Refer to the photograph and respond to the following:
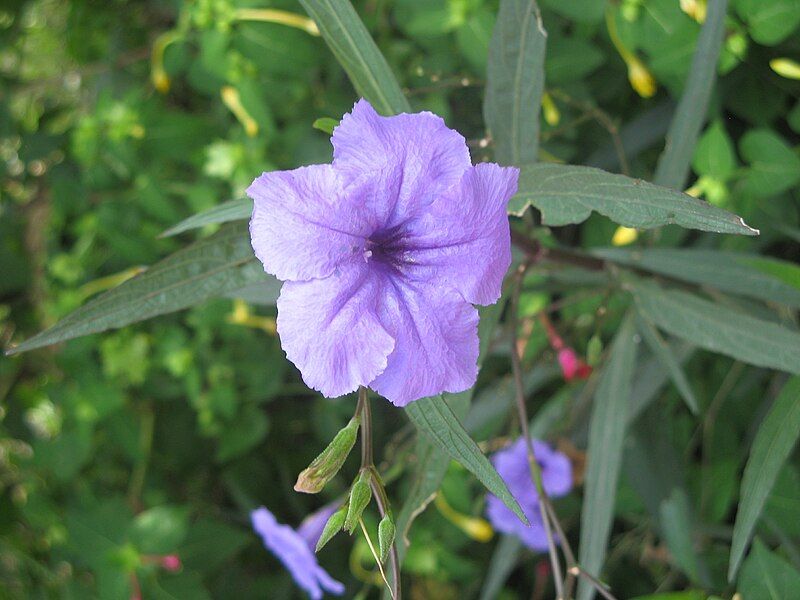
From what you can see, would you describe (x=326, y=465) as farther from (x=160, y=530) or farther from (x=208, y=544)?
(x=208, y=544)

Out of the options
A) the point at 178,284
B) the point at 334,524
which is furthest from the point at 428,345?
the point at 178,284

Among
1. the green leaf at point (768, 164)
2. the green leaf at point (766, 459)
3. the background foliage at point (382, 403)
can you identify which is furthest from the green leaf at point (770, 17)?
the green leaf at point (766, 459)

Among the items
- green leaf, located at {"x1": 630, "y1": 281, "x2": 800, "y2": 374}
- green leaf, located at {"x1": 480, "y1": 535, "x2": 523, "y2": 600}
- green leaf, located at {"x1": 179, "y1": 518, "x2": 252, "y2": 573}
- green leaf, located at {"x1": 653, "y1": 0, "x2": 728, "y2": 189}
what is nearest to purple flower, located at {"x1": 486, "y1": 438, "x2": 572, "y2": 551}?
green leaf, located at {"x1": 480, "y1": 535, "x2": 523, "y2": 600}

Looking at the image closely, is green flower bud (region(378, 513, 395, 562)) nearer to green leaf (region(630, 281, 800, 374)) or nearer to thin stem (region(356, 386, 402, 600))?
thin stem (region(356, 386, 402, 600))

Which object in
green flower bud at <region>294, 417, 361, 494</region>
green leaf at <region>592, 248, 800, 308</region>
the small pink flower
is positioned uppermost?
green flower bud at <region>294, 417, 361, 494</region>

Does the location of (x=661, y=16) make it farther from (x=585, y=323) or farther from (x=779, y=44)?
(x=585, y=323)

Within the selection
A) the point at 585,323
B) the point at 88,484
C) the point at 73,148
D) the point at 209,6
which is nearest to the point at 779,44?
the point at 585,323
